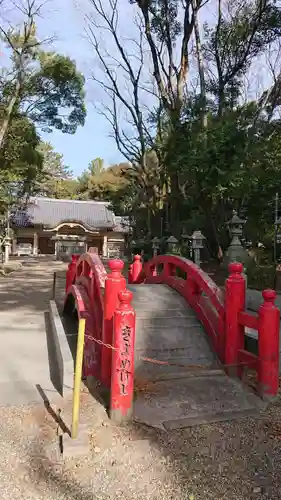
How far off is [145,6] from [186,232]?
8453mm

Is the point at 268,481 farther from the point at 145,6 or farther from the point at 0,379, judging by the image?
the point at 145,6

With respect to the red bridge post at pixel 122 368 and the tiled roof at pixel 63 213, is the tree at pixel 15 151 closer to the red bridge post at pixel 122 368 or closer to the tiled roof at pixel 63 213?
the red bridge post at pixel 122 368

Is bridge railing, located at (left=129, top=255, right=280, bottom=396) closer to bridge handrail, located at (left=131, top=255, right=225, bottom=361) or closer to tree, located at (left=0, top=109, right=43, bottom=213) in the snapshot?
bridge handrail, located at (left=131, top=255, right=225, bottom=361)

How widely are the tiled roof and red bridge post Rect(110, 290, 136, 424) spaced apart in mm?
31326

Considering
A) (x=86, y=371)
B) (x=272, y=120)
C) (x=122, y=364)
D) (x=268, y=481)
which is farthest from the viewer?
(x=272, y=120)

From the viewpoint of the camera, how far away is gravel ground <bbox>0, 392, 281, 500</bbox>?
2.62m

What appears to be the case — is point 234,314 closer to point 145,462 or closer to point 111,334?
point 111,334

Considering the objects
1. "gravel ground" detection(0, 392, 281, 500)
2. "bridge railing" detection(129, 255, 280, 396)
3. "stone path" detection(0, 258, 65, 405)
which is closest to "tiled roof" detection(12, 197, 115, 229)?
"stone path" detection(0, 258, 65, 405)

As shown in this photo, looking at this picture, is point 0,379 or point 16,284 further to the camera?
point 16,284

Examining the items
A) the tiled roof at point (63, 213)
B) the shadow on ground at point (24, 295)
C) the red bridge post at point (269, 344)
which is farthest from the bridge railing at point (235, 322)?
the tiled roof at point (63, 213)

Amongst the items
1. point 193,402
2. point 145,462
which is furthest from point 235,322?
point 145,462

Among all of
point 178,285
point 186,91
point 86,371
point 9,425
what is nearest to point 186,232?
point 186,91

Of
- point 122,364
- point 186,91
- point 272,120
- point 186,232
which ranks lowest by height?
point 122,364

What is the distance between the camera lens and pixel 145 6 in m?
13.9
